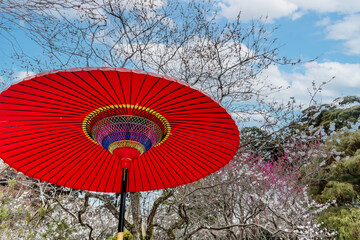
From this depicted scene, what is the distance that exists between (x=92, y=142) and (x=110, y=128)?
32 cm

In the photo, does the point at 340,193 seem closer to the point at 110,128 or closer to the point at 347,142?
the point at 347,142

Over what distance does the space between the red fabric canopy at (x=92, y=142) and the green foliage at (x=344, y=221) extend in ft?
27.1

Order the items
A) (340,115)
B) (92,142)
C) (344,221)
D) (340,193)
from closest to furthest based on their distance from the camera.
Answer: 1. (92,142)
2. (344,221)
3. (340,193)
4. (340,115)

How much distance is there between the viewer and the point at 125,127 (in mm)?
1439

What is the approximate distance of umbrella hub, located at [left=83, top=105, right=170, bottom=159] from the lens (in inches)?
56.4

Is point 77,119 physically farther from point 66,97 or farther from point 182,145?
point 182,145

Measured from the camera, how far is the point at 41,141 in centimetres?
162

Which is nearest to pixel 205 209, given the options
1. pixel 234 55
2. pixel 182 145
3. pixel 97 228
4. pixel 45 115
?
pixel 97 228

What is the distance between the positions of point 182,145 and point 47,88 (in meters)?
0.80

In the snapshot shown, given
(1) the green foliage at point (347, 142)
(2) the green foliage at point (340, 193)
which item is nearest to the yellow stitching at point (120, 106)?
(2) the green foliage at point (340, 193)

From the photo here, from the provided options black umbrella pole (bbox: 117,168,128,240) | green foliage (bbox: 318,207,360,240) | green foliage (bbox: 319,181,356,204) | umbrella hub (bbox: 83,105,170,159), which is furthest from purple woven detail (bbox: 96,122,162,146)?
green foliage (bbox: 319,181,356,204)

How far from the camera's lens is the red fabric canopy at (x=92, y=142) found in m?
1.27

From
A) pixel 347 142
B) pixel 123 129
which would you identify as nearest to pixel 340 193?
pixel 347 142

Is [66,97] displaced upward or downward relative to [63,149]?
upward
